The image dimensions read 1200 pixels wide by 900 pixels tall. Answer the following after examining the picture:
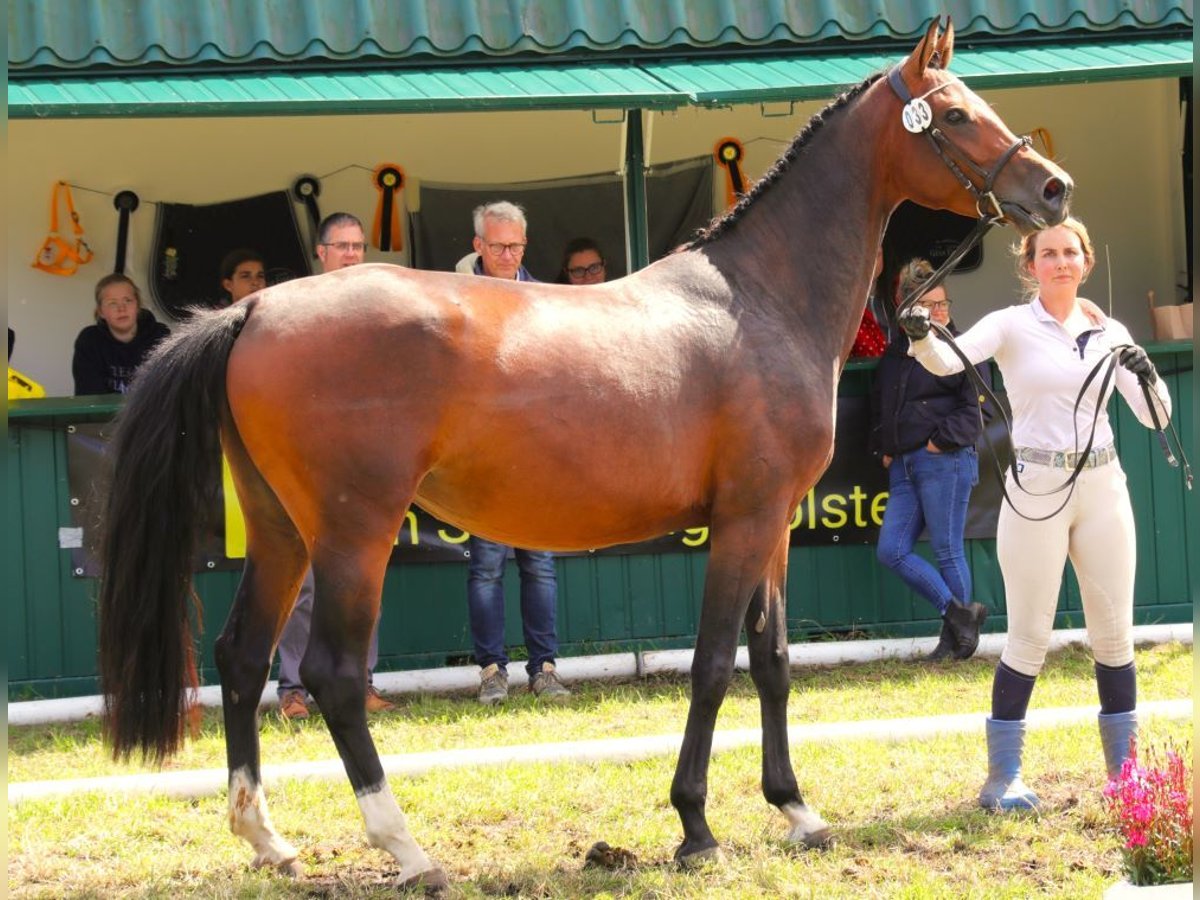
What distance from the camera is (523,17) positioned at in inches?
330

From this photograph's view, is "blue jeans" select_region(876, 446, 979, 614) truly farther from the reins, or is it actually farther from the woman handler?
the reins

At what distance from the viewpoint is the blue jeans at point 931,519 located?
7.57m

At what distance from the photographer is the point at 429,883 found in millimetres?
4047

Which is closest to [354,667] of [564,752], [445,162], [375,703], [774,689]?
[774,689]

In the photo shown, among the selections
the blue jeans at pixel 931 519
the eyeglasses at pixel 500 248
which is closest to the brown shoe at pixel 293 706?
the eyeglasses at pixel 500 248

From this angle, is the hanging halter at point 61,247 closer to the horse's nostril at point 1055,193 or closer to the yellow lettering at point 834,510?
the yellow lettering at point 834,510

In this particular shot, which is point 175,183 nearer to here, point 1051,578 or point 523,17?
point 523,17

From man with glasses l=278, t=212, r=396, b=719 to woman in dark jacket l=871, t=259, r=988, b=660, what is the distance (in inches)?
112

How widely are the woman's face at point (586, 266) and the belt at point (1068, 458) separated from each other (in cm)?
386

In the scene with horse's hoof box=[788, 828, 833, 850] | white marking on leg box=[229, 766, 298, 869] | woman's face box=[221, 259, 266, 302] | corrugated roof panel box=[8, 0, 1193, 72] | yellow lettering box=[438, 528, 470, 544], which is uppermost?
corrugated roof panel box=[8, 0, 1193, 72]

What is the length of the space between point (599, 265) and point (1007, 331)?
3.69 metres

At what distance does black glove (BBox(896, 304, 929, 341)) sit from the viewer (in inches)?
177

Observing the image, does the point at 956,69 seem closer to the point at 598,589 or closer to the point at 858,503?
the point at 858,503

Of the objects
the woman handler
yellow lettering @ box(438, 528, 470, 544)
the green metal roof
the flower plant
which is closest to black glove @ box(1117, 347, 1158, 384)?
the woman handler
